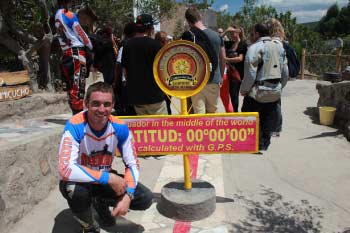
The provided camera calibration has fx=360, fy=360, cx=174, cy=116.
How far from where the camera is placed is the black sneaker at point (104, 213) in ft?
10.00

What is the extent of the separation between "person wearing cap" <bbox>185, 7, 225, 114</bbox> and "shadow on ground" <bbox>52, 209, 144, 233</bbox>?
199 cm

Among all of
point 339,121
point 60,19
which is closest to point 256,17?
point 339,121

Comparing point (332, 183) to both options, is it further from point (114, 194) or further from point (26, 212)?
point (26, 212)

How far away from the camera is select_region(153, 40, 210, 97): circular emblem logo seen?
316 centimetres

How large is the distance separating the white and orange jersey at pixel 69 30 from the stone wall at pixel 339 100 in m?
4.35

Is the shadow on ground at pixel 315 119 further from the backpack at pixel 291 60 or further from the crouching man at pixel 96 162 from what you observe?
the crouching man at pixel 96 162

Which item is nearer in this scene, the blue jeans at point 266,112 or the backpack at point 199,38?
the backpack at point 199,38

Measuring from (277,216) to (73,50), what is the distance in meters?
3.02

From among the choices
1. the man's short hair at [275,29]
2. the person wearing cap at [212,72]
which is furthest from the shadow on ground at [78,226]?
the man's short hair at [275,29]

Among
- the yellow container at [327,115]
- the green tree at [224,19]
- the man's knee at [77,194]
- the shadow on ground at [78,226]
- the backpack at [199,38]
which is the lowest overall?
the shadow on ground at [78,226]

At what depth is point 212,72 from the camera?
181 inches

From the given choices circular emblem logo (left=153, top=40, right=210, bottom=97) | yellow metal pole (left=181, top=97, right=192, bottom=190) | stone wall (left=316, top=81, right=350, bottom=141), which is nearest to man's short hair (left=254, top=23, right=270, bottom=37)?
circular emblem logo (left=153, top=40, right=210, bottom=97)

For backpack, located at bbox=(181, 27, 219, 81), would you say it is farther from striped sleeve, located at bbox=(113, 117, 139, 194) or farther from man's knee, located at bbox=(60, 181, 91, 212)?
man's knee, located at bbox=(60, 181, 91, 212)

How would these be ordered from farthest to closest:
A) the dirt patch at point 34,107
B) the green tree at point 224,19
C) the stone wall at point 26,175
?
the green tree at point 224,19 < the dirt patch at point 34,107 < the stone wall at point 26,175
